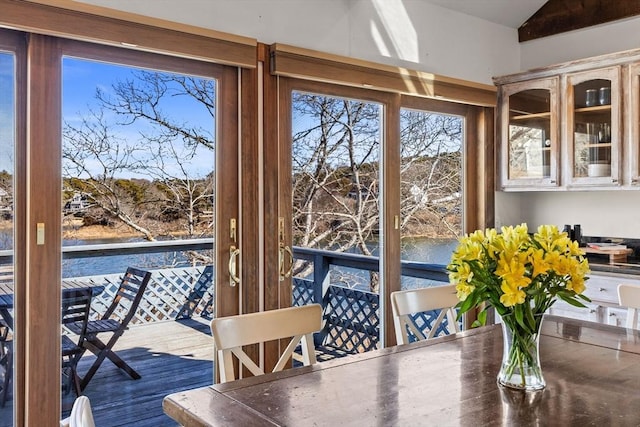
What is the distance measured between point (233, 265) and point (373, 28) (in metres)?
1.71

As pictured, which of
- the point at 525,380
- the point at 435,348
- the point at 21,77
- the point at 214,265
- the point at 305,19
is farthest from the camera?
the point at 305,19

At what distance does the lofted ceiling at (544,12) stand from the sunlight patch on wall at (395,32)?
0.29 m

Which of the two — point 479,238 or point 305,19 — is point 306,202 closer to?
point 305,19

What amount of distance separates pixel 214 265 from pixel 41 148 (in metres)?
0.98

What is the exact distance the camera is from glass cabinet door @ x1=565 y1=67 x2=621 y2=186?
350cm

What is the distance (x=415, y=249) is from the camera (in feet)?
12.2

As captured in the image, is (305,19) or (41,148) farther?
(305,19)

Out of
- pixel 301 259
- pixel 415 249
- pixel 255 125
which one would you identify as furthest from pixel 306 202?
pixel 415 249

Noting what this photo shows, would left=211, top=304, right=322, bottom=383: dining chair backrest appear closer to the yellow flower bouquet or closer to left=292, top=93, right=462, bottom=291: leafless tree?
the yellow flower bouquet

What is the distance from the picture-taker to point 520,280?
1.40 metres

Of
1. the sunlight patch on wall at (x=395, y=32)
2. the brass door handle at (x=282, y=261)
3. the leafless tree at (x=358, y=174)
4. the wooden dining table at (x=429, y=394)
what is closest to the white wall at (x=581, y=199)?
the leafless tree at (x=358, y=174)

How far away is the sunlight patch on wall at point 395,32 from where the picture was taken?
342 centimetres

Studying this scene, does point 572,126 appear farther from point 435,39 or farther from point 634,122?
point 435,39

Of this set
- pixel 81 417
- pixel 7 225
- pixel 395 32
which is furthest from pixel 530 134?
pixel 81 417
